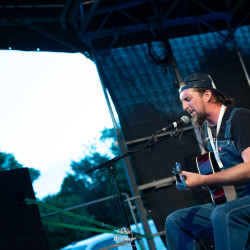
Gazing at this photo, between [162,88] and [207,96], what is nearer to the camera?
[207,96]

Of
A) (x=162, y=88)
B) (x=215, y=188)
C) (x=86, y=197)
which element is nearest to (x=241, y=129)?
(x=215, y=188)

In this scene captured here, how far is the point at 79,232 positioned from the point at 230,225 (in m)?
15.0

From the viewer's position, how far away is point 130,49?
5.66m

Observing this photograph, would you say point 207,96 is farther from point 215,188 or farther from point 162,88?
point 162,88

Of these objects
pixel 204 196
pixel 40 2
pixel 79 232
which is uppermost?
pixel 40 2

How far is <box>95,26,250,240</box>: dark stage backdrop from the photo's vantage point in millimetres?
5129

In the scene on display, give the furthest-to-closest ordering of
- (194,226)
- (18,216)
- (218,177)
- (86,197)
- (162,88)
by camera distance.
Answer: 1. (86,197)
2. (162,88)
3. (194,226)
4. (18,216)
5. (218,177)

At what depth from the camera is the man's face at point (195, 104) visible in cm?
268

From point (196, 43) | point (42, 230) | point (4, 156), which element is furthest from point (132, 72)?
point (4, 156)

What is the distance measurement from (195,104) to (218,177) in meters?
0.72

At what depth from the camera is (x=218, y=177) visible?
2209mm

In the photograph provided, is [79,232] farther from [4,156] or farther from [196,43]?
[196,43]

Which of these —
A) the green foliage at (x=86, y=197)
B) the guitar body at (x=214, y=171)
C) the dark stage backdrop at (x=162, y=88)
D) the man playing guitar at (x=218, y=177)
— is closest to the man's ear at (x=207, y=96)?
the man playing guitar at (x=218, y=177)

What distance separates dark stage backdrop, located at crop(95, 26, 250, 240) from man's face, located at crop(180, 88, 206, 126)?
2503 millimetres
